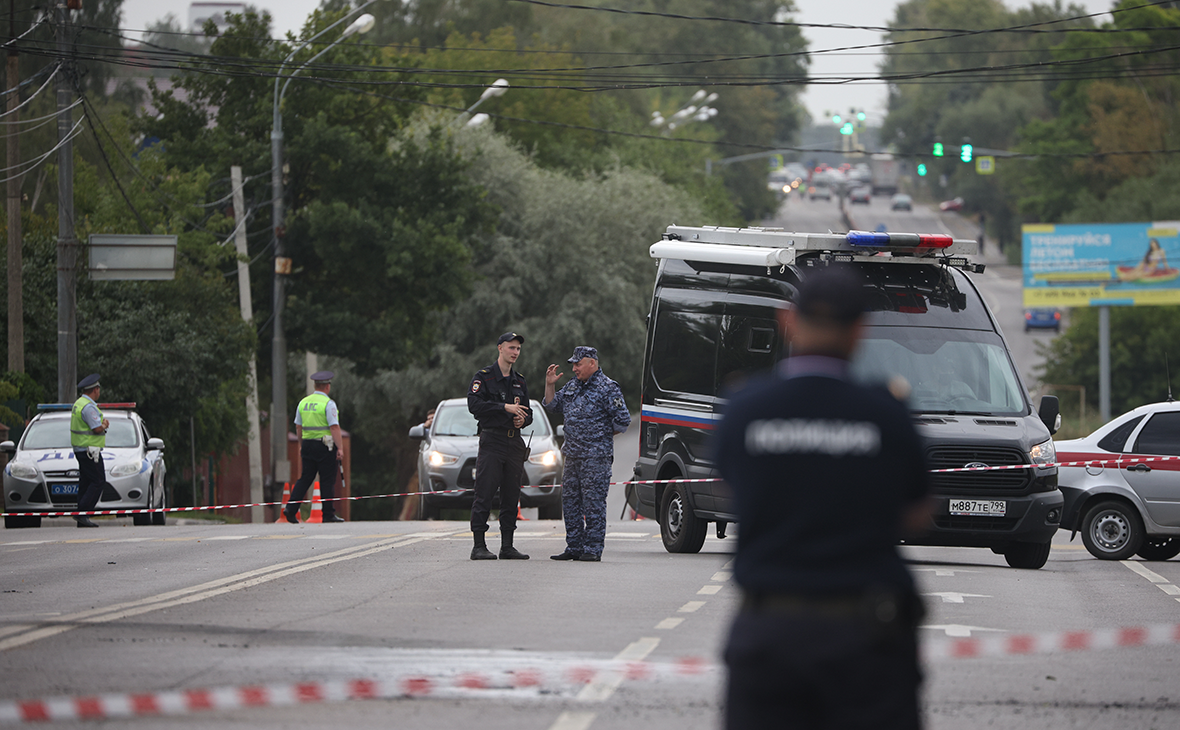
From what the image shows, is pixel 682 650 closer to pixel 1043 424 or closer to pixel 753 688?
pixel 753 688

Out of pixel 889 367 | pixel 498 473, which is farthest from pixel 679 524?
pixel 889 367

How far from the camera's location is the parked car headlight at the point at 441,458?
22594mm

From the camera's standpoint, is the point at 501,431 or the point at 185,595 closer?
the point at 185,595

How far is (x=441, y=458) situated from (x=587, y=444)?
862 centimetres

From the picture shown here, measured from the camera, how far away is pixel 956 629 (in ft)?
33.4

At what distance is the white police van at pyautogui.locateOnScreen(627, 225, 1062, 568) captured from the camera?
14102mm

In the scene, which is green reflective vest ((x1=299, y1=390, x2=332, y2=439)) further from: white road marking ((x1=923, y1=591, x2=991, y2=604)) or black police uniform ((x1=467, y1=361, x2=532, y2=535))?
white road marking ((x1=923, y1=591, x2=991, y2=604))

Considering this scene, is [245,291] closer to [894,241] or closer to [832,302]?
[894,241]

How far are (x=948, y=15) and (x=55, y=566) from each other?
139 metres

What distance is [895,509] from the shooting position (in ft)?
14.3

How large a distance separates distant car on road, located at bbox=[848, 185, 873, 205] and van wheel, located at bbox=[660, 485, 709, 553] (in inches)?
4592

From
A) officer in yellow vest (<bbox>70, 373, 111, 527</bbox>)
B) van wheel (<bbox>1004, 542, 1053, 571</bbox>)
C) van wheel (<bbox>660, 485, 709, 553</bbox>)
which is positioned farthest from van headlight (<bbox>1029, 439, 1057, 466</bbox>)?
officer in yellow vest (<bbox>70, 373, 111, 527</bbox>)

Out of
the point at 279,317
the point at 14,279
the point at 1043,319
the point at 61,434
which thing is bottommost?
the point at 61,434

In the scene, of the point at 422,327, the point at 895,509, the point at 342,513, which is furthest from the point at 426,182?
the point at 895,509
